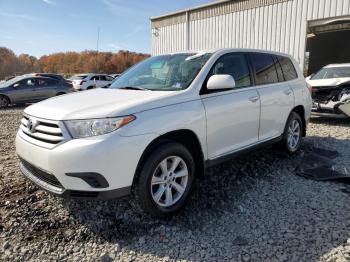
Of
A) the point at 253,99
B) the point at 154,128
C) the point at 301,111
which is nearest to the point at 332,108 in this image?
the point at 301,111

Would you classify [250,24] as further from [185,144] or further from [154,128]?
[154,128]

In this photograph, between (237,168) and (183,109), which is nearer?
(183,109)

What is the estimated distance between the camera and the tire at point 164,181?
2955mm

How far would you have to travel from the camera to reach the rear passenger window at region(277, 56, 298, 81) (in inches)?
204

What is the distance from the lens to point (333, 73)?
941 centimetres

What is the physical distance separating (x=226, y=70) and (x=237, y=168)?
154cm

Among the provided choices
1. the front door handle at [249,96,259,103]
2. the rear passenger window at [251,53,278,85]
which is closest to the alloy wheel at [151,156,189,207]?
the front door handle at [249,96,259,103]

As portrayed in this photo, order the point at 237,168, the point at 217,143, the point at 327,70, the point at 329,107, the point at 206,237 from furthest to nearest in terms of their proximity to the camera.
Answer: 1. the point at 327,70
2. the point at 329,107
3. the point at 237,168
4. the point at 217,143
5. the point at 206,237

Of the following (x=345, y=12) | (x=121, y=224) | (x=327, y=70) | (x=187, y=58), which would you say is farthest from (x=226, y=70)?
(x=345, y=12)

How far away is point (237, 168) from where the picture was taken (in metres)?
4.70

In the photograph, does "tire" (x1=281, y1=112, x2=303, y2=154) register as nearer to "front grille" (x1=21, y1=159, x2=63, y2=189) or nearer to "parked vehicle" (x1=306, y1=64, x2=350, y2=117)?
"parked vehicle" (x1=306, y1=64, x2=350, y2=117)

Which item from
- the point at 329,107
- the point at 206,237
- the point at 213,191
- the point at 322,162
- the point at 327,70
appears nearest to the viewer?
the point at 206,237

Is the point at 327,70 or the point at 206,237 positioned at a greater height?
the point at 327,70

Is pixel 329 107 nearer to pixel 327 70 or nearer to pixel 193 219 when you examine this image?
pixel 327 70
